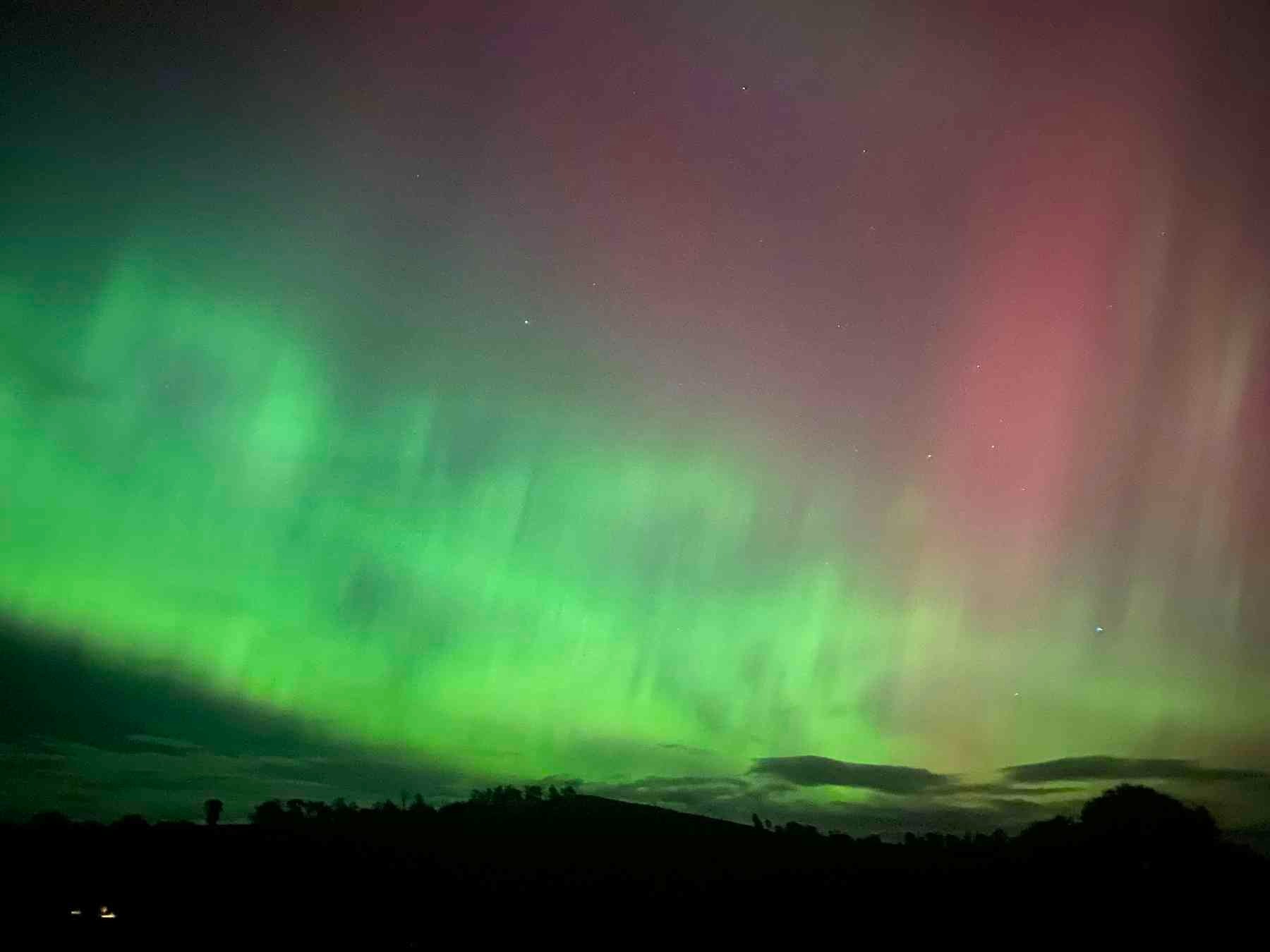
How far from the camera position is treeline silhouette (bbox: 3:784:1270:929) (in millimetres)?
41531

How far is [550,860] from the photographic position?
58.3 metres

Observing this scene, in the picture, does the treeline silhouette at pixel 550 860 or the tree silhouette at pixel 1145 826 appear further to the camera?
the tree silhouette at pixel 1145 826

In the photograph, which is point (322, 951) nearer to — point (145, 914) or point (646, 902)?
point (145, 914)

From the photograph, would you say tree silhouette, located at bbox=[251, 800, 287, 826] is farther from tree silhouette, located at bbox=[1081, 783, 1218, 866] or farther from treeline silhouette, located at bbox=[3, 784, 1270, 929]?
tree silhouette, located at bbox=[1081, 783, 1218, 866]

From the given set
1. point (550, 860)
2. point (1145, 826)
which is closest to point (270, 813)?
point (550, 860)

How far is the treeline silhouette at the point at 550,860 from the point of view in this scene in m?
41.5

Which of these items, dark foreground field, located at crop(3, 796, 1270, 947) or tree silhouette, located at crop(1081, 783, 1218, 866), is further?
tree silhouette, located at crop(1081, 783, 1218, 866)

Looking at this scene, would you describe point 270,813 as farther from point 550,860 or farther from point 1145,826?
point 1145,826

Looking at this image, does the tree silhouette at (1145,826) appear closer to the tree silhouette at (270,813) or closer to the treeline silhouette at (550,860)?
the treeline silhouette at (550,860)

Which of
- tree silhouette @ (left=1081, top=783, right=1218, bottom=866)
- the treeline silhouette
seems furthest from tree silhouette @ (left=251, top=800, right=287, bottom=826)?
tree silhouette @ (left=1081, top=783, right=1218, bottom=866)

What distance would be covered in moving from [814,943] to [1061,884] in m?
16.7

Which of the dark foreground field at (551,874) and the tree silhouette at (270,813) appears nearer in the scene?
the dark foreground field at (551,874)

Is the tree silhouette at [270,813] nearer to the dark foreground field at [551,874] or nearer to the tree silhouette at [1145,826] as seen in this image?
the dark foreground field at [551,874]

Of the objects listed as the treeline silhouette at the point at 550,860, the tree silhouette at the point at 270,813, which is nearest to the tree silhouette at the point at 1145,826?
the treeline silhouette at the point at 550,860
